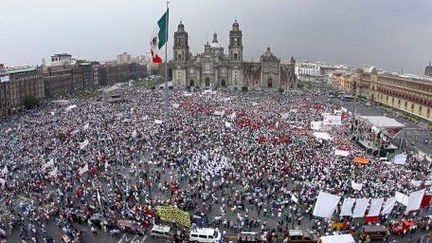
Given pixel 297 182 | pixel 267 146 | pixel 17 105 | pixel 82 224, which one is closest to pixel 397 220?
pixel 297 182

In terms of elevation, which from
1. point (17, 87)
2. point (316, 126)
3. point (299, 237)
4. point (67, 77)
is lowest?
point (299, 237)

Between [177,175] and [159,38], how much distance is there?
17262 millimetres

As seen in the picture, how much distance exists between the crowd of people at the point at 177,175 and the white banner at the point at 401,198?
646 millimetres

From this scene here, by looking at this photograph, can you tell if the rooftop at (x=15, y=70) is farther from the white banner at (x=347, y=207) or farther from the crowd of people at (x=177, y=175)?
the white banner at (x=347, y=207)

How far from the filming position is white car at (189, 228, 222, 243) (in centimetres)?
2233

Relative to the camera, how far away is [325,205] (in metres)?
24.1

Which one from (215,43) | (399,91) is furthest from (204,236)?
(215,43)

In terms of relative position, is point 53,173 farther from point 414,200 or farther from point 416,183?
point 416,183

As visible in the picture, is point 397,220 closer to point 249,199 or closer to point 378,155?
point 249,199

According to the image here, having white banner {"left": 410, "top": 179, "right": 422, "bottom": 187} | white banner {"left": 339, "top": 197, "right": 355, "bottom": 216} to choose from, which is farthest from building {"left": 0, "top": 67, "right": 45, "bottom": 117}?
white banner {"left": 410, "top": 179, "right": 422, "bottom": 187}

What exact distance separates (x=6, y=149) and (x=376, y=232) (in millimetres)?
34561

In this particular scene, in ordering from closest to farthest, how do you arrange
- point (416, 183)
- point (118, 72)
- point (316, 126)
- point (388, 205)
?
1. point (388, 205)
2. point (416, 183)
3. point (316, 126)
4. point (118, 72)

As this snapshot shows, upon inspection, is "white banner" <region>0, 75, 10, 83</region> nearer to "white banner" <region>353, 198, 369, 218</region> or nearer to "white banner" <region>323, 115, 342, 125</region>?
"white banner" <region>323, 115, 342, 125</region>

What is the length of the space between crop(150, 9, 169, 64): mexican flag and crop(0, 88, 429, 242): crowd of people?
8361 millimetres
